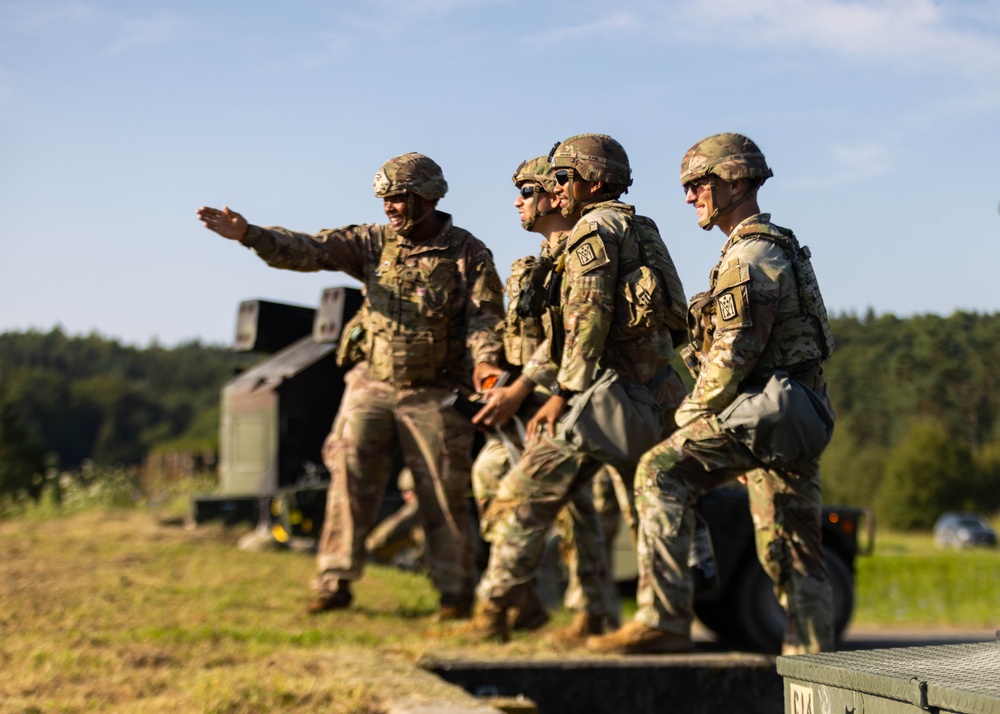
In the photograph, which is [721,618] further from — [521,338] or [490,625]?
[521,338]

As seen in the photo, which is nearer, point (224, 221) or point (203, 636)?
point (203, 636)

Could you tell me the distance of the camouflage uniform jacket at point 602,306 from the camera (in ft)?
17.6

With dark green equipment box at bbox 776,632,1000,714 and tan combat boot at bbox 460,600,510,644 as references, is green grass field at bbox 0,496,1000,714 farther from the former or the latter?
dark green equipment box at bbox 776,632,1000,714

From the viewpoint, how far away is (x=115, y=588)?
7680 millimetres

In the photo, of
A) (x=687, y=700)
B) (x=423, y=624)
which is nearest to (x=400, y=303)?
(x=423, y=624)

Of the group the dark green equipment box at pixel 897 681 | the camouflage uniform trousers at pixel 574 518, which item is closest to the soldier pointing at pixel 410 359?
the camouflage uniform trousers at pixel 574 518

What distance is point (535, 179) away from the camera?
19.4 feet

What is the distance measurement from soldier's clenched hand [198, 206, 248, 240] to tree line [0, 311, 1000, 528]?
384cm

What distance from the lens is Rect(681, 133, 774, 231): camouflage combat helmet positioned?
4984mm

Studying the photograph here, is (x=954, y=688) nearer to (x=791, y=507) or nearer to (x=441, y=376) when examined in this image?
(x=791, y=507)

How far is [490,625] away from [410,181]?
2.14 meters

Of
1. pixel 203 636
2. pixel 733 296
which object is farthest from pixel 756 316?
pixel 203 636

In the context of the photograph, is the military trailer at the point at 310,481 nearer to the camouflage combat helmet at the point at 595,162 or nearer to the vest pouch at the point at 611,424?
the vest pouch at the point at 611,424

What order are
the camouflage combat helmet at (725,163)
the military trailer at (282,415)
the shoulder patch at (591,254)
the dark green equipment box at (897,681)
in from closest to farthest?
the dark green equipment box at (897,681), the camouflage combat helmet at (725,163), the shoulder patch at (591,254), the military trailer at (282,415)
